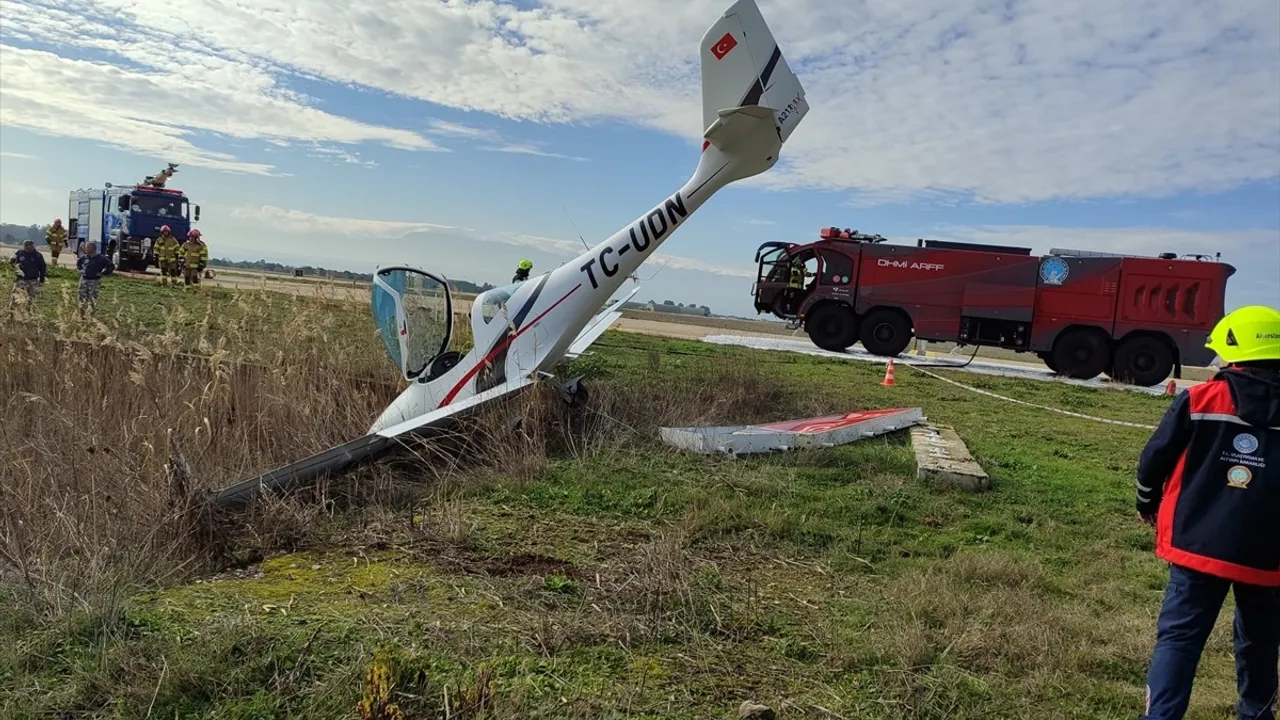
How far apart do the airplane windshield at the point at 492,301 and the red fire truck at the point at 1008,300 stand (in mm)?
12492

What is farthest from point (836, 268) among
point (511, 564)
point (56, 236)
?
point (56, 236)

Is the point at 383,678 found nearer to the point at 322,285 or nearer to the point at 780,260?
the point at 322,285

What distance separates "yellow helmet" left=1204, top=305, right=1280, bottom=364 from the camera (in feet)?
9.51

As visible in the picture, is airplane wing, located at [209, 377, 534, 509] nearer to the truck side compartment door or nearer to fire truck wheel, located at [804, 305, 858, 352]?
fire truck wheel, located at [804, 305, 858, 352]

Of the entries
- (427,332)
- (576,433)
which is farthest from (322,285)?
(576,433)

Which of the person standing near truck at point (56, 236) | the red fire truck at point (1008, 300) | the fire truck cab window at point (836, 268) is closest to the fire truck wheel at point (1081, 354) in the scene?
the red fire truck at point (1008, 300)

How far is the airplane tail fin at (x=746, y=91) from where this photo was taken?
7438 millimetres

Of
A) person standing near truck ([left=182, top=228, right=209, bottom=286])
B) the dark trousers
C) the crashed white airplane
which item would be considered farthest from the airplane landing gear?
person standing near truck ([left=182, top=228, right=209, bottom=286])

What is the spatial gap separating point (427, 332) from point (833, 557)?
4314mm

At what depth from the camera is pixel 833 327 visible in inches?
752

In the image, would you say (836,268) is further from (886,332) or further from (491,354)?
(491,354)

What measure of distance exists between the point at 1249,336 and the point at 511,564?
3.35 metres

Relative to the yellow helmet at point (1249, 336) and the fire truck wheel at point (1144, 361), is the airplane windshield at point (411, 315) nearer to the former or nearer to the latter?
the yellow helmet at point (1249, 336)

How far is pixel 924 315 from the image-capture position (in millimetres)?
18469
